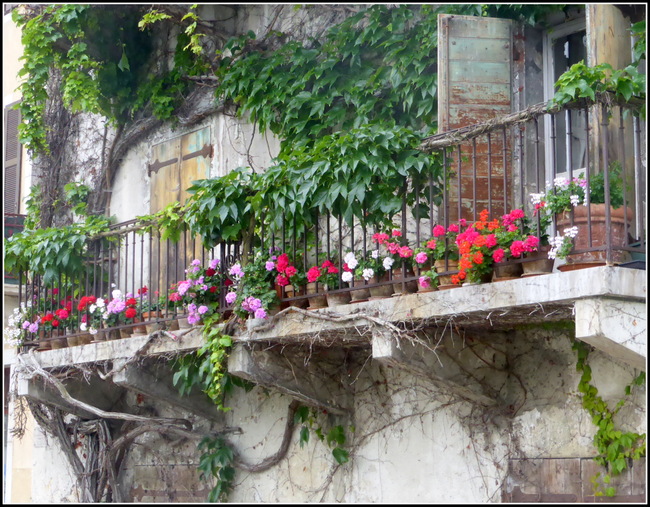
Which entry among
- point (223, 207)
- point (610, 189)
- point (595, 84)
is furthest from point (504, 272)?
point (223, 207)

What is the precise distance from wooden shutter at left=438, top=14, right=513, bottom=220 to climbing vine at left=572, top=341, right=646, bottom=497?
132cm

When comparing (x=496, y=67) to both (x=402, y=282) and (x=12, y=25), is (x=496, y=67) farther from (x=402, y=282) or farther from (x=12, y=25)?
(x=12, y=25)

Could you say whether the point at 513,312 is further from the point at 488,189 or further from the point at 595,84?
the point at 595,84

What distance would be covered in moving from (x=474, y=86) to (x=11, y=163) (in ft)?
24.0

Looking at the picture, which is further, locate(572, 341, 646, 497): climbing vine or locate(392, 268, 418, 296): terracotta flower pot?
locate(392, 268, 418, 296): terracotta flower pot

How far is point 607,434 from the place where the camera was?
22.1 ft

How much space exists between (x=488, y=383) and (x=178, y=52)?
4.95 metres

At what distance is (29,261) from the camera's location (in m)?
10.1

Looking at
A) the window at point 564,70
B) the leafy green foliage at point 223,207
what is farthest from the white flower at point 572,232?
the leafy green foliage at point 223,207

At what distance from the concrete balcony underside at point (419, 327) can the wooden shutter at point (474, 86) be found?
99 centimetres

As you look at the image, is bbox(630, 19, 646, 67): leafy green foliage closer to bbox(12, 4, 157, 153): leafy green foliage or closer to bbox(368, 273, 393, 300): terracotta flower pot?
bbox(368, 273, 393, 300): terracotta flower pot

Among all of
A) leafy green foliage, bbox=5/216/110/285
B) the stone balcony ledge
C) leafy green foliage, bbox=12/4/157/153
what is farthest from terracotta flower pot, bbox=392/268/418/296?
leafy green foliage, bbox=12/4/157/153

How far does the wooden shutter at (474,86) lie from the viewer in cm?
755

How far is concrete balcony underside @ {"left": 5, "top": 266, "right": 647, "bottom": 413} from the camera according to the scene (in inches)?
231
